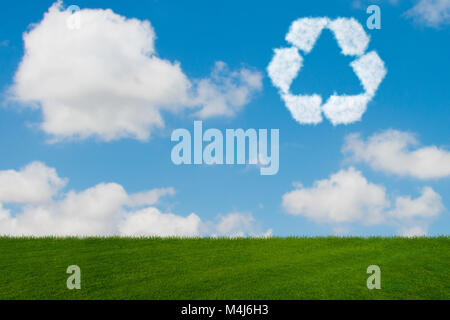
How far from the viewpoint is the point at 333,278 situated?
19594 millimetres

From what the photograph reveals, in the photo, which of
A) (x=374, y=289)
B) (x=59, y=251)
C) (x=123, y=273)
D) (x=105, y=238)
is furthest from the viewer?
(x=105, y=238)

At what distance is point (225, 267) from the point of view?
21.5 meters

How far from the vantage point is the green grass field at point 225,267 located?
18531 millimetres

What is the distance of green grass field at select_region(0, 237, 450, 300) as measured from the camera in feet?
60.8

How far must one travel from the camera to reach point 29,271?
845 inches
